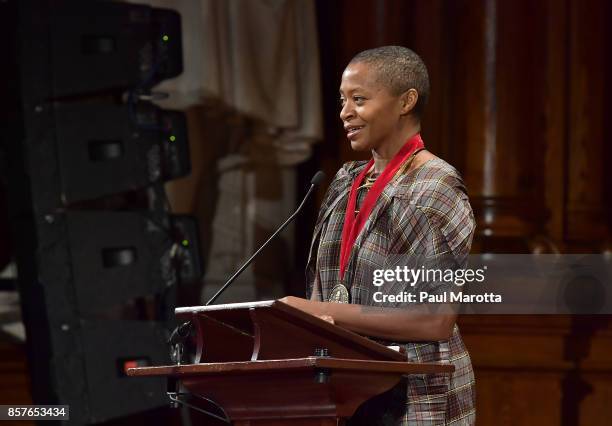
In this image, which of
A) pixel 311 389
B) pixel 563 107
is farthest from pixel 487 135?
pixel 311 389

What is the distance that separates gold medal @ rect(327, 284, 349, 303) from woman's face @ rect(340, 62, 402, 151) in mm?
271

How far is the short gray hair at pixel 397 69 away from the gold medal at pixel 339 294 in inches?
14.0

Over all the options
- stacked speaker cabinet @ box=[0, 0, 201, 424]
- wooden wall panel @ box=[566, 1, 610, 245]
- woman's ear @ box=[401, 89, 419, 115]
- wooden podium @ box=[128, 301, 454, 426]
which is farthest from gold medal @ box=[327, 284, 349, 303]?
wooden wall panel @ box=[566, 1, 610, 245]

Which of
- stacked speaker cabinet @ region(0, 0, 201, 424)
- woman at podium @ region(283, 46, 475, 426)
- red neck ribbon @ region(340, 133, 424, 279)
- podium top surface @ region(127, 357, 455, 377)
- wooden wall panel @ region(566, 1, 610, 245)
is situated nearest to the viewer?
podium top surface @ region(127, 357, 455, 377)

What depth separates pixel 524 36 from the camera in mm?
3881

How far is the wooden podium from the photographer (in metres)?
1.82

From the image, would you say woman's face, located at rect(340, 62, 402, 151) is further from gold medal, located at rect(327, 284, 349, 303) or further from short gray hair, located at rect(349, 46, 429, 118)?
gold medal, located at rect(327, 284, 349, 303)

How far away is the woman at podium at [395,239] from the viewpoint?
208cm

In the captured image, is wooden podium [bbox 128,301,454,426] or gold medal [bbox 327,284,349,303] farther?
gold medal [bbox 327,284,349,303]

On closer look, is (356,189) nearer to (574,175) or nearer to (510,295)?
(510,295)

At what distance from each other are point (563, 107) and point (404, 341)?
2.03m

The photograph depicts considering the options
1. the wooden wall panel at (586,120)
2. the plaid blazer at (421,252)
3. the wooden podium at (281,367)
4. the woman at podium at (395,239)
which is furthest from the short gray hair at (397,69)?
the wooden wall panel at (586,120)

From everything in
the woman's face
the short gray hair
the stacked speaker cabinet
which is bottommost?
the stacked speaker cabinet

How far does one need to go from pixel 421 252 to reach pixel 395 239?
5cm
